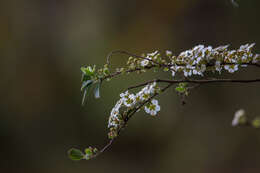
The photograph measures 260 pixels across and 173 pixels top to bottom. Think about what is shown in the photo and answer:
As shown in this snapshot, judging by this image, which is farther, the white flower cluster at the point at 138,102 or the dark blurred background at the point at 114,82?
the dark blurred background at the point at 114,82

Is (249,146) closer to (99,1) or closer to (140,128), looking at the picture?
(140,128)

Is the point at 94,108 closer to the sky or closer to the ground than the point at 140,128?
closer to the sky

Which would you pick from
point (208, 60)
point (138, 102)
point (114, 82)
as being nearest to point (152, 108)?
point (138, 102)

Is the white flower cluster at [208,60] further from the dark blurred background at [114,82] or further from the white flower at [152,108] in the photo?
the dark blurred background at [114,82]

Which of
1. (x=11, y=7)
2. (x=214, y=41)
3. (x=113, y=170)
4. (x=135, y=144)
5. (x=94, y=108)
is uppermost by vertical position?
(x=11, y=7)

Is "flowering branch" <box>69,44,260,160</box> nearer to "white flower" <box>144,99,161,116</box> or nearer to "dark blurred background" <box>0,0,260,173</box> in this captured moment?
"white flower" <box>144,99,161,116</box>

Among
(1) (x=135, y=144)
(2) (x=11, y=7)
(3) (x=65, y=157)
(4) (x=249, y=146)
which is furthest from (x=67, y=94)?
(4) (x=249, y=146)

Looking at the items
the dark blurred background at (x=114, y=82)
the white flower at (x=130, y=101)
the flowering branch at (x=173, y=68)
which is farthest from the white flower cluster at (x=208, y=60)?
the dark blurred background at (x=114, y=82)
